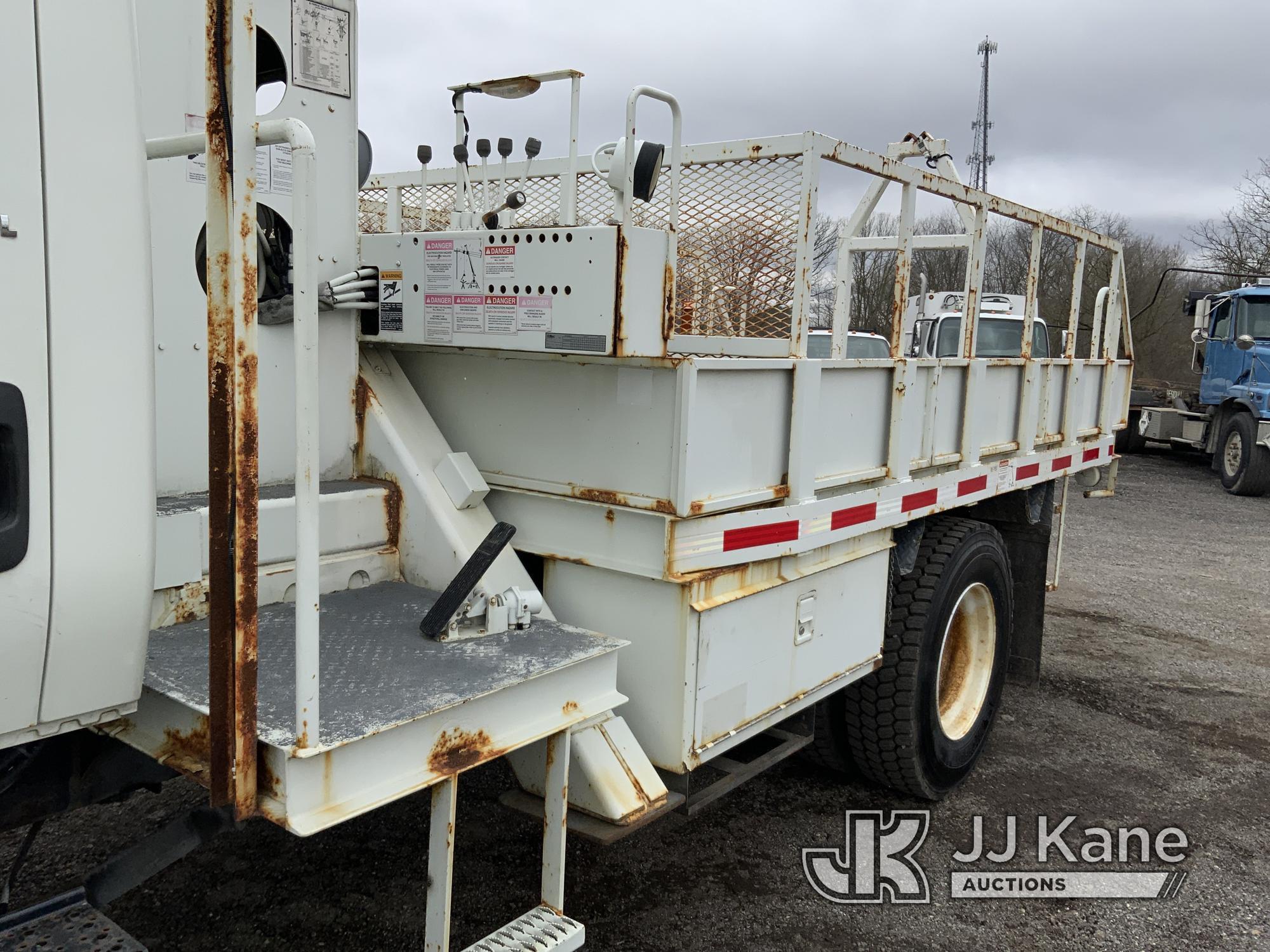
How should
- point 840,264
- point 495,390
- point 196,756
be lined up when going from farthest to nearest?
A: point 840,264 → point 495,390 → point 196,756

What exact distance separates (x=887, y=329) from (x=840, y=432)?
626mm

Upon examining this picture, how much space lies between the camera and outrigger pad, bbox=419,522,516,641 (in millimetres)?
2277

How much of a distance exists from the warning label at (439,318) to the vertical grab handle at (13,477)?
1.31m

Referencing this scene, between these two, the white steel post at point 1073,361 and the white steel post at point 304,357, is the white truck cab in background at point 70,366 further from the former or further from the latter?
the white steel post at point 1073,361

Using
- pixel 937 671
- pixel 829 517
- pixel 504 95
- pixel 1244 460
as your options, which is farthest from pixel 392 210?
pixel 1244 460

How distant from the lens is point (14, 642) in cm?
147

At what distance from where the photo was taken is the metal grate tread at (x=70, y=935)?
165 centimetres

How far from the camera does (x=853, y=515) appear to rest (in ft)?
10.2

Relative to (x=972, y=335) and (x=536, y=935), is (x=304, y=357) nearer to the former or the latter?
(x=536, y=935)

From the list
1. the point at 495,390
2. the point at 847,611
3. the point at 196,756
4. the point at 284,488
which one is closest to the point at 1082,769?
the point at 847,611

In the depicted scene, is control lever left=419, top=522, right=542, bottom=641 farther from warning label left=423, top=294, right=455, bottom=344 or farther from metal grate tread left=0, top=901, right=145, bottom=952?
metal grate tread left=0, top=901, right=145, bottom=952

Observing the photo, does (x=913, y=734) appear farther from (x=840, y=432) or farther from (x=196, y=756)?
(x=196, y=756)

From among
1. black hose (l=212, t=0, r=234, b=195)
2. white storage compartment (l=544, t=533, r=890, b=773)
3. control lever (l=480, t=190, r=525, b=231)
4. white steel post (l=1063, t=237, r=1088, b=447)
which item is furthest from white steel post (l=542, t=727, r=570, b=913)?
white steel post (l=1063, t=237, r=1088, b=447)

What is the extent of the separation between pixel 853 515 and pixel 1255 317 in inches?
536
